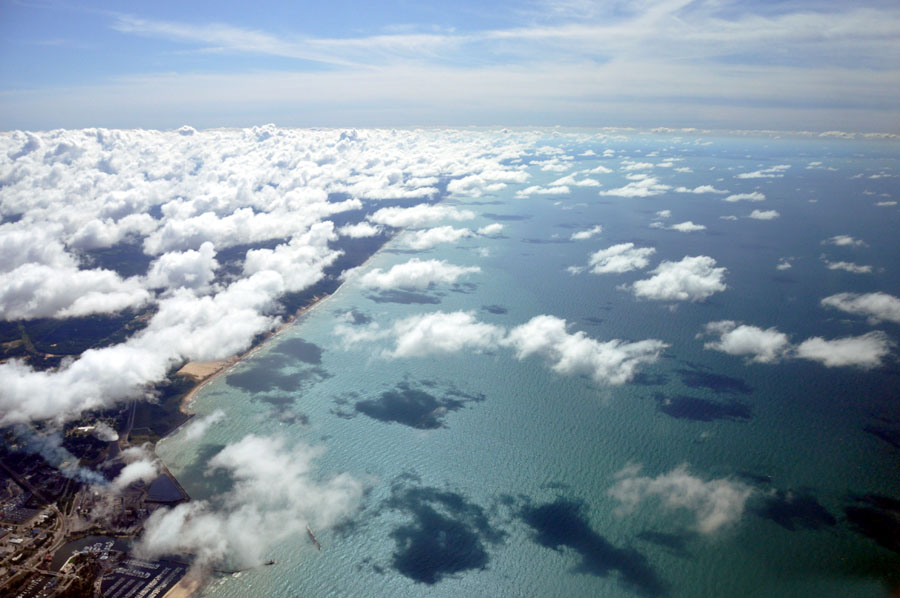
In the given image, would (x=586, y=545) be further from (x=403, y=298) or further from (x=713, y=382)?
(x=403, y=298)

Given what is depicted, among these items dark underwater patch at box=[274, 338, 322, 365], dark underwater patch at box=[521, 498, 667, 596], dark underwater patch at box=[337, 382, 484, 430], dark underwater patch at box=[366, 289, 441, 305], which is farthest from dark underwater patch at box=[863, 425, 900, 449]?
dark underwater patch at box=[274, 338, 322, 365]

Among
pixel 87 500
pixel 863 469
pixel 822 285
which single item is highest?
pixel 822 285

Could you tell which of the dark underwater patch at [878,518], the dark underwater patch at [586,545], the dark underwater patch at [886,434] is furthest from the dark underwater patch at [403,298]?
the dark underwater patch at [878,518]

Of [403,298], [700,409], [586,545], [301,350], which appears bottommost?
[586,545]

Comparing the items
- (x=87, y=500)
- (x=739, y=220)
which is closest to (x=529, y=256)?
(x=739, y=220)

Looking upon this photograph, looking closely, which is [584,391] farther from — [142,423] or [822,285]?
[822,285]

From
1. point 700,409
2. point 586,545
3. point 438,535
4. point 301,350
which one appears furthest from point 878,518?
point 301,350

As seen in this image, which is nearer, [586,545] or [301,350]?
[586,545]

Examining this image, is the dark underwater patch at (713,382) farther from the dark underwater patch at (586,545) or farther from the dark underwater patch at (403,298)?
the dark underwater patch at (403,298)
